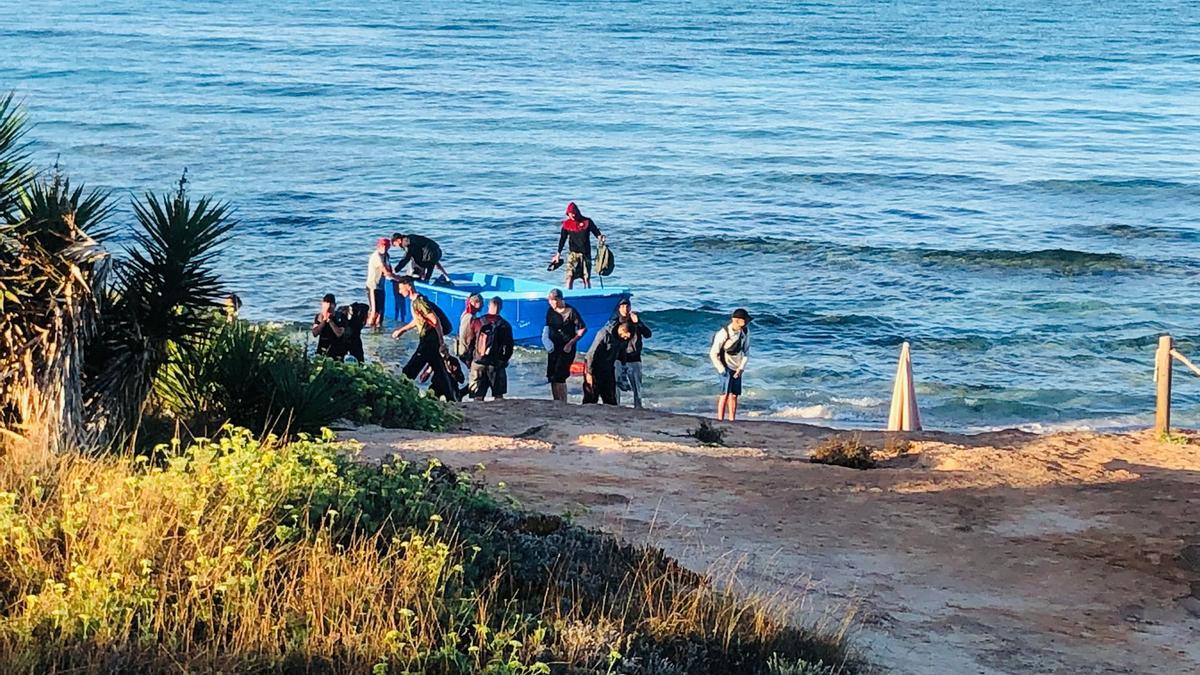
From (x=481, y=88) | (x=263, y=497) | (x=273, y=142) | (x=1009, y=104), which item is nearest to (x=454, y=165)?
(x=273, y=142)

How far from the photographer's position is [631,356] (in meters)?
15.7

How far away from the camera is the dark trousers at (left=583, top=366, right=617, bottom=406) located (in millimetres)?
15594

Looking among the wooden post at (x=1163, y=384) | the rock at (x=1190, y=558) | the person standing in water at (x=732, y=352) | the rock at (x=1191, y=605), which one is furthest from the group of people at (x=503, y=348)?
the rock at (x=1191, y=605)

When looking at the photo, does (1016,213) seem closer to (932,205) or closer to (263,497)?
(932,205)

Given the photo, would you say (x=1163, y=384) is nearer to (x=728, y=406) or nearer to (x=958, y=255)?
(x=728, y=406)

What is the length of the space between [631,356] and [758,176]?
2255cm

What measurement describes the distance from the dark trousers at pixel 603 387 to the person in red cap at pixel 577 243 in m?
5.49

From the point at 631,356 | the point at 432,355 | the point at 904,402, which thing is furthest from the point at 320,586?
the point at 904,402

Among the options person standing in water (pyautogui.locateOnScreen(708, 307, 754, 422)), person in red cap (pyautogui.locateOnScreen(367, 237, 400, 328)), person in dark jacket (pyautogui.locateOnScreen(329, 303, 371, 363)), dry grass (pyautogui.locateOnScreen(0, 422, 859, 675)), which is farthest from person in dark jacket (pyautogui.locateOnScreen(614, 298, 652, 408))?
dry grass (pyautogui.locateOnScreen(0, 422, 859, 675))

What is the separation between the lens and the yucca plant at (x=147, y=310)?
28.2 feet

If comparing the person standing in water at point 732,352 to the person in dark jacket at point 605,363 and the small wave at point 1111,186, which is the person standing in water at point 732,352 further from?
the small wave at point 1111,186

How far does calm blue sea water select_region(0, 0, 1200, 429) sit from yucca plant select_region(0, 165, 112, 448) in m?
11.4

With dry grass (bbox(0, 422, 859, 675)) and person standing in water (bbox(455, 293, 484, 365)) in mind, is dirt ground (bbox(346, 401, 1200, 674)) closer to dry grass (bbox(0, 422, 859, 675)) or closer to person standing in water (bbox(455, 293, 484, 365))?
dry grass (bbox(0, 422, 859, 675))

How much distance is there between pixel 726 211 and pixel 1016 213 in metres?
6.48
